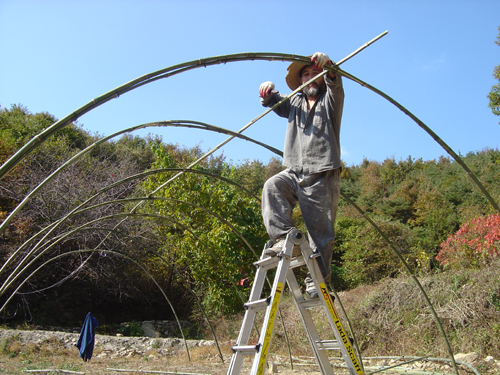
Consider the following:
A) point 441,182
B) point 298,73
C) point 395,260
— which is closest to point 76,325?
point 395,260

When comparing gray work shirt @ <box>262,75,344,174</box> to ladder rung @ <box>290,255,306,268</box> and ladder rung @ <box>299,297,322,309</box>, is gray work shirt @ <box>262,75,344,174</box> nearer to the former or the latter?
ladder rung @ <box>290,255,306,268</box>

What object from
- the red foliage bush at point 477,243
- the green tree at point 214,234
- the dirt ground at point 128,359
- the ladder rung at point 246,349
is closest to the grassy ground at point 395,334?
the dirt ground at point 128,359

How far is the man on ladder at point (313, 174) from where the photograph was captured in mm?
2879

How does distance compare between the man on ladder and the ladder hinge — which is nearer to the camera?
the ladder hinge

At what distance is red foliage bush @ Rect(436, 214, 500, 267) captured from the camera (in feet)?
25.7

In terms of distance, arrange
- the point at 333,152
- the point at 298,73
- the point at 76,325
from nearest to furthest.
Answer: the point at 333,152 < the point at 298,73 < the point at 76,325

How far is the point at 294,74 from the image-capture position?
142 inches

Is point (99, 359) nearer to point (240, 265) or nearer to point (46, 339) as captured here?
point (46, 339)

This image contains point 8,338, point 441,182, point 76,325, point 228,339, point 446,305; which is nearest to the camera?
point 446,305

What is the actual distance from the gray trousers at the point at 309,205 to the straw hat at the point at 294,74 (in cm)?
98

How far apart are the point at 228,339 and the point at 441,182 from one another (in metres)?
15.7

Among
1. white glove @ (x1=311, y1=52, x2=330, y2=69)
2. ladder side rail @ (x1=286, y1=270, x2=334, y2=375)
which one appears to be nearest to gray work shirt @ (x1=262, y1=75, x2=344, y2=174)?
white glove @ (x1=311, y1=52, x2=330, y2=69)

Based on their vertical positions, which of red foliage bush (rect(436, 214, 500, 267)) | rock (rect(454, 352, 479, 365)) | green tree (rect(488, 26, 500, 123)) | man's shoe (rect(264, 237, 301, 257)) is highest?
green tree (rect(488, 26, 500, 123))

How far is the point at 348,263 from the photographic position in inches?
483
